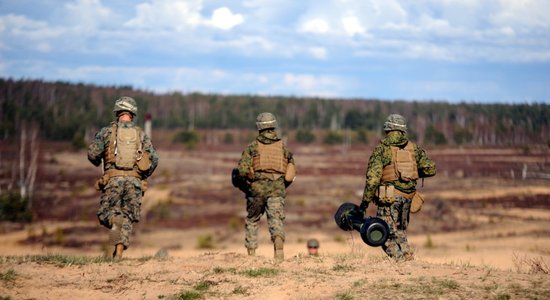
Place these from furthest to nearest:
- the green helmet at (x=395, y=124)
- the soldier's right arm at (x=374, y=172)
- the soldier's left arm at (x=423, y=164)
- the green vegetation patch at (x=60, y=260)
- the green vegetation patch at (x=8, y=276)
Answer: the soldier's left arm at (x=423, y=164) < the green helmet at (x=395, y=124) < the soldier's right arm at (x=374, y=172) < the green vegetation patch at (x=60, y=260) < the green vegetation patch at (x=8, y=276)

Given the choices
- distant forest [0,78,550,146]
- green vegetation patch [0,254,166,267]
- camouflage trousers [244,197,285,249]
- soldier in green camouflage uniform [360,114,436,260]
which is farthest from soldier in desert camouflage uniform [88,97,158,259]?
distant forest [0,78,550,146]

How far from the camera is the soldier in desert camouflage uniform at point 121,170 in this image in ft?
31.3

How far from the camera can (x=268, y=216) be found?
33.1 feet

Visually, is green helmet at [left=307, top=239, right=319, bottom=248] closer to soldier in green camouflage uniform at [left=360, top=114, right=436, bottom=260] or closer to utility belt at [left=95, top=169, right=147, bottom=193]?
soldier in green camouflage uniform at [left=360, top=114, right=436, bottom=260]

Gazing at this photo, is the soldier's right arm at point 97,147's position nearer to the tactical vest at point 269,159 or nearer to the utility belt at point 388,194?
the tactical vest at point 269,159

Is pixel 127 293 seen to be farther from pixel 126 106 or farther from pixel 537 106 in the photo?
pixel 537 106

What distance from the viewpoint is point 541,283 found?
284 inches

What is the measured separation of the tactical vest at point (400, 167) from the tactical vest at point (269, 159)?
62.8 inches

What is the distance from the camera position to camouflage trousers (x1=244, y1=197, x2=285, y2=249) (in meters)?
9.95

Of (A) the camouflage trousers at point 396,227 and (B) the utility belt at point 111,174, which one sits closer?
(A) the camouflage trousers at point 396,227

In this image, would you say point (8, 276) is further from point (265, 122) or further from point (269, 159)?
point (265, 122)

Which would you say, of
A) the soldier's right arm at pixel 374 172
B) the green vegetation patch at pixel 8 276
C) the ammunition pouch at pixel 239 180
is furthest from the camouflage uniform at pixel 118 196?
the soldier's right arm at pixel 374 172

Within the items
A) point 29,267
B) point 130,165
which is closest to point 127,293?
point 29,267

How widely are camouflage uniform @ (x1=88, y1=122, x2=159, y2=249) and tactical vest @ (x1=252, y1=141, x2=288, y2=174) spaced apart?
155 cm
